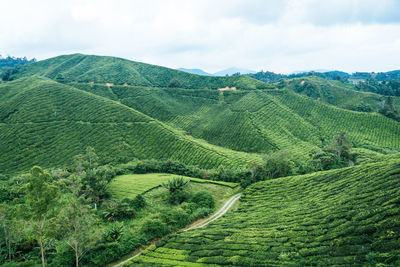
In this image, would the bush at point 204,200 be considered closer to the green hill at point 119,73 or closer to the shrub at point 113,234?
the shrub at point 113,234

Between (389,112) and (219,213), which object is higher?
(389,112)

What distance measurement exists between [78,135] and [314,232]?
62539mm

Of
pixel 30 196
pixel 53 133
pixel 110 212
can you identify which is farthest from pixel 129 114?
pixel 30 196

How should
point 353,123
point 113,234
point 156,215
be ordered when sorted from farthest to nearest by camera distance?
1. point 353,123
2. point 156,215
3. point 113,234

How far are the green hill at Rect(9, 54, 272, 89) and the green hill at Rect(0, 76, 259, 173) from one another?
127 feet

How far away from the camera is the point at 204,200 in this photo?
1459 inches

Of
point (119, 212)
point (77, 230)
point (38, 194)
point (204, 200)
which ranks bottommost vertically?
point (119, 212)

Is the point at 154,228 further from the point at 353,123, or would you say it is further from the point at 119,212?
the point at 353,123

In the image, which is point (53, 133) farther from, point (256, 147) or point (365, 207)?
point (365, 207)

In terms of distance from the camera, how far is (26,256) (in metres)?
25.3

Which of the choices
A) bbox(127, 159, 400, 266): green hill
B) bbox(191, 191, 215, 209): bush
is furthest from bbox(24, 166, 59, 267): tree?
bbox(191, 191, 215, 209): bush

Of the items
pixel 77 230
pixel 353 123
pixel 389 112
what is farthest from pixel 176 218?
pixel 389 112

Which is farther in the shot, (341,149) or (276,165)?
(341,149)

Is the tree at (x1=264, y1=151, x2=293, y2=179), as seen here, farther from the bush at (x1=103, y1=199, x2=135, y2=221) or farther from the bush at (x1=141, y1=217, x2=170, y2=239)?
the bush at (x1=103, y1=199, x2=135, y2=221)
